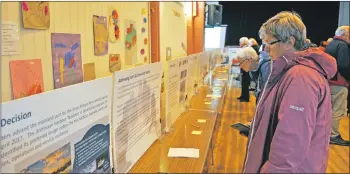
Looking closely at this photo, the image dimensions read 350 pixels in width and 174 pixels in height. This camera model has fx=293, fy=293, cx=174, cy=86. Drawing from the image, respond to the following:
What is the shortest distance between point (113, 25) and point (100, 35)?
24 centimetres

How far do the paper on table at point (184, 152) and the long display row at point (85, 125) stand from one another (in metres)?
Answer: 0.16

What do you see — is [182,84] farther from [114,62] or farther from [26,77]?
[26,77]

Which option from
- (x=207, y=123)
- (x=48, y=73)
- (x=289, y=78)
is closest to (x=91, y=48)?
(x=48, y=73)

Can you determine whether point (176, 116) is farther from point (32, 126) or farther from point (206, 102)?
point (32, 126)

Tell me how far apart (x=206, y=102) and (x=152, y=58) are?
79 cm

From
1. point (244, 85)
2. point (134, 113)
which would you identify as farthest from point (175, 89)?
point (244, 85)

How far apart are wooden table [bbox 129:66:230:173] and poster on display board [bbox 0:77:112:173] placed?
1.09 ft

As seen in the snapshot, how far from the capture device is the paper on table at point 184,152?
1719 mm

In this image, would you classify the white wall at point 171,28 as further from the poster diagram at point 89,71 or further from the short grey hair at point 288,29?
the short grey hair at point 288,29

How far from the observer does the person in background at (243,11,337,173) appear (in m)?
1.19

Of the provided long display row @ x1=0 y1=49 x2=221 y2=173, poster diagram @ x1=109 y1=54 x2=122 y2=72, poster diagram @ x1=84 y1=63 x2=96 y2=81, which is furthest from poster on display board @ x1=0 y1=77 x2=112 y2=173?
poster diagram @ x1=109 y1=54 x2=122 y2=72

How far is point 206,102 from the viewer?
3291mm

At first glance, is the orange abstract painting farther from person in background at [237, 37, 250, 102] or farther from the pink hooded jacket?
person in background at [237, 37, 250, 102]

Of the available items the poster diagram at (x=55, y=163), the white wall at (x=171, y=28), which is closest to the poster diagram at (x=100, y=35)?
the poster diagram at (x=55, y=163)
